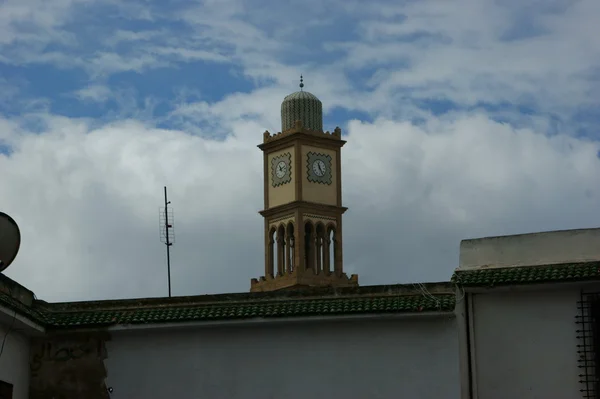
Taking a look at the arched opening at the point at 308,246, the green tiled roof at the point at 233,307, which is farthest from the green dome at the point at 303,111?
the green tiled roof at the point at 233,307

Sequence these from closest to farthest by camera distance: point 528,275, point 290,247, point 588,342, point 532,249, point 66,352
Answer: point 588,342 < point 528,275 < point 532,249 < point 66,352 < point 290,247

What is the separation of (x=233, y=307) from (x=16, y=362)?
9.72 ft

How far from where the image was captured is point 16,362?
20.2 m

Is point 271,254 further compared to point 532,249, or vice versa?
point 271,254

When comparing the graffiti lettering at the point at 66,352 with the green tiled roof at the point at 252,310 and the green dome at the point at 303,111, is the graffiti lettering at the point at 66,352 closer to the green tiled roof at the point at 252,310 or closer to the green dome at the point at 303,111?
the green tiled roof at the point at 252,310

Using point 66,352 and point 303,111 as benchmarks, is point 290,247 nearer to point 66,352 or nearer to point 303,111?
point 303,111

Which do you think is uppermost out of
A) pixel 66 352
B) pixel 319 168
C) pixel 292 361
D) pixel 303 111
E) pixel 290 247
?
pixel 303 111

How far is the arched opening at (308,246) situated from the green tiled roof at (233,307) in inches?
1405

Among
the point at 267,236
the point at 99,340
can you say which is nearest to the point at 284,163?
the point at 267,236

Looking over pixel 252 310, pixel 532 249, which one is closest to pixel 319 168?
pixel 252 310

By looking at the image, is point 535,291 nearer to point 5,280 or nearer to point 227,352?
point 227,352

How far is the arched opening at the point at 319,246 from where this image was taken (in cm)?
5703

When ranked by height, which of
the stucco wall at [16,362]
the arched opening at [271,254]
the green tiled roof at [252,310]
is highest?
the arched opening at [271,254]

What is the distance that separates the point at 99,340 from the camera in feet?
68.5
